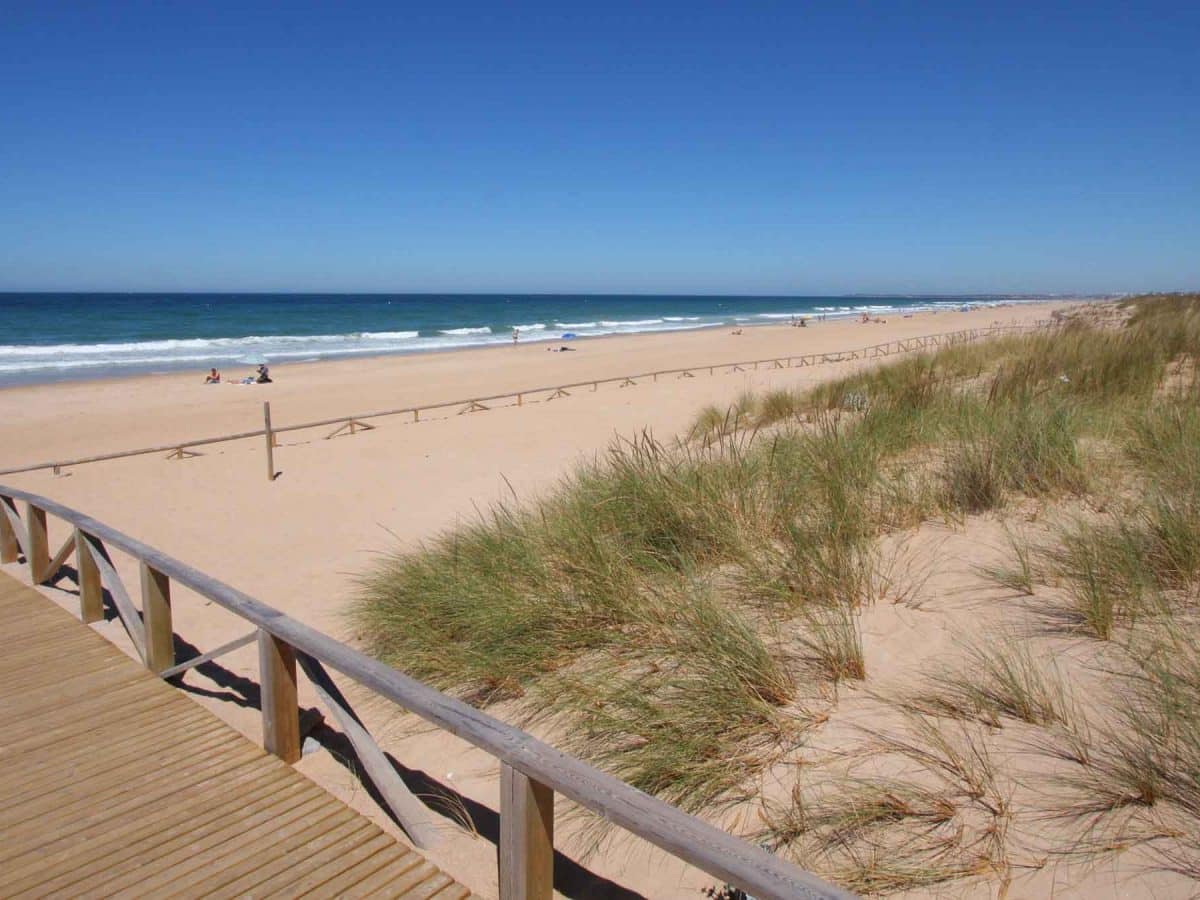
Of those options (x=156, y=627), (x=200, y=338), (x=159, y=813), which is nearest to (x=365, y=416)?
(x=156, y=627)

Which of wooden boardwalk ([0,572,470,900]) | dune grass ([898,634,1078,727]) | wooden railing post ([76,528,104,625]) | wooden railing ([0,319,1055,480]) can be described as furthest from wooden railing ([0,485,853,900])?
wooden railing ([0,319,1055,480])

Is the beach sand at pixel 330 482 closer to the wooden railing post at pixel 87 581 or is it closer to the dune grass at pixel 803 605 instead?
the wooden railing post at pixel 87 581

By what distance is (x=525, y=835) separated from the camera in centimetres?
238

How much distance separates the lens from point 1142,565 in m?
3.57

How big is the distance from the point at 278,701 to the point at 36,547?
155 inches

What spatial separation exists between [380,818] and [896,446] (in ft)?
15.2

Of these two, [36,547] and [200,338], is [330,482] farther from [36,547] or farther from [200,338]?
[200,338]

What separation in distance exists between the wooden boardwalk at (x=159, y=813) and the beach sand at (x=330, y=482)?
1.26 ft

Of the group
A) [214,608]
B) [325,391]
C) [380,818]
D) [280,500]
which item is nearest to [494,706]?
[380,818]

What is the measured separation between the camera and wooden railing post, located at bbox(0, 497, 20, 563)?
6.65 metres

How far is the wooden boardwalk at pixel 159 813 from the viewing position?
2604mm

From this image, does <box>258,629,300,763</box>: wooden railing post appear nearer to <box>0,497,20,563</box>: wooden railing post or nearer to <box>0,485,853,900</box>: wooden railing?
<box>0,485,853,900</box>: wooden railing

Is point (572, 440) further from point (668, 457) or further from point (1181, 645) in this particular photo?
point (1181, 645)

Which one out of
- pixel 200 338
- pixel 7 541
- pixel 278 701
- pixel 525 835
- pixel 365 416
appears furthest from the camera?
pixel 200 338
